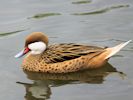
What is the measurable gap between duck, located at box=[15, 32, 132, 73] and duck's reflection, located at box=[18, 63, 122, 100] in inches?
4.0

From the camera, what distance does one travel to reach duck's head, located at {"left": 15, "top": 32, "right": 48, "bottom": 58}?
36.7 feet

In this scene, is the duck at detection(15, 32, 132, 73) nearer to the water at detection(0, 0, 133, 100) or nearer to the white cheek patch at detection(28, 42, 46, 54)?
the white cheek patch at detection(28, 42, 46, 54)

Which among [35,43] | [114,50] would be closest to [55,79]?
[35,43]

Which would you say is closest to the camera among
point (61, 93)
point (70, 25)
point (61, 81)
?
point (61, 93)

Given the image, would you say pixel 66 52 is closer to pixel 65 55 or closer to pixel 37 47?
pixel 65 55

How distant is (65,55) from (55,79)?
1.80 feet

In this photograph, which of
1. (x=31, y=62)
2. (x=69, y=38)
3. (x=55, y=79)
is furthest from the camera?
(x=69, y=38)

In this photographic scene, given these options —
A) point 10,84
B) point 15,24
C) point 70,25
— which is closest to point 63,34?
point 70,25

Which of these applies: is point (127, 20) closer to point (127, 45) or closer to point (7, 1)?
point (127, 45)

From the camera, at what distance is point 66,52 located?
11164 millimetres

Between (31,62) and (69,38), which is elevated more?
(69,38)

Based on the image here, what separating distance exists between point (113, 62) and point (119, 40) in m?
0.93

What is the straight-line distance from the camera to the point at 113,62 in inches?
448

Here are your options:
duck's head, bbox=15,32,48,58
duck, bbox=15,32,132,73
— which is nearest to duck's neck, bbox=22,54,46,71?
duck, bbox=15,32,132,73
